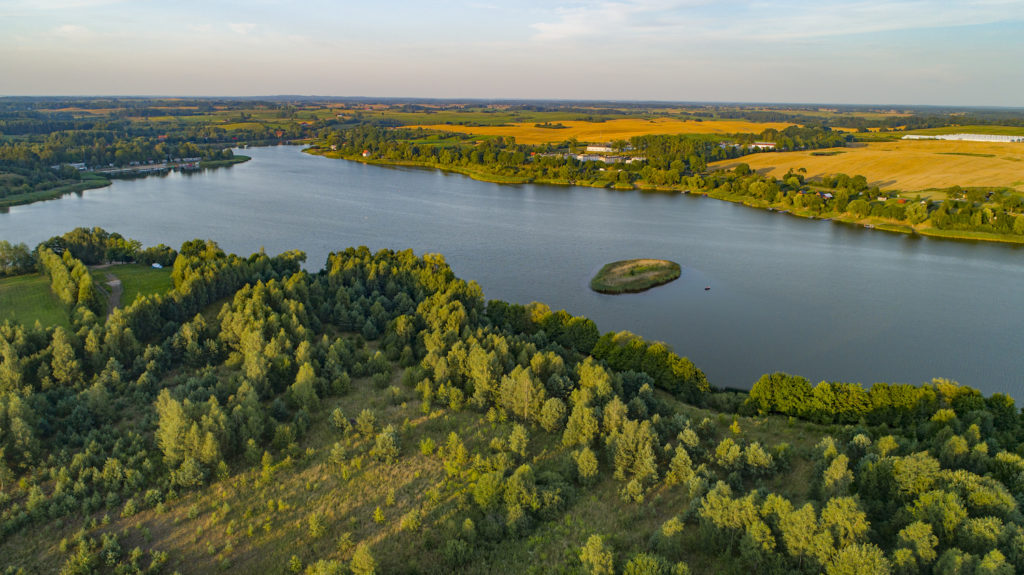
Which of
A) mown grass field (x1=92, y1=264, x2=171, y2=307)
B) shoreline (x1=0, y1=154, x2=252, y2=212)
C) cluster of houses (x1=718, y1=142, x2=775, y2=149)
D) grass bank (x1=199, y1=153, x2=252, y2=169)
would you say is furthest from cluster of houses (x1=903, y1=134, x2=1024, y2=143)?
shoreline (x1=0, y1=154, x2=252, y2=212)

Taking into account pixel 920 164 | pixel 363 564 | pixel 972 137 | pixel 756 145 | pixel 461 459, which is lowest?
pixel 461 459

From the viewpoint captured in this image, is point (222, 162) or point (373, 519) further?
point (222, 162)

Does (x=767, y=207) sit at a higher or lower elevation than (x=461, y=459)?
higher

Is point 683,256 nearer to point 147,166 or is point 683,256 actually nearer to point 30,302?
point 30,302

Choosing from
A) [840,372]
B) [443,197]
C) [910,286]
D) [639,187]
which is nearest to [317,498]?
[840,372]

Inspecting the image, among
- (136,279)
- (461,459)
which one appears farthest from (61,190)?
(461,459)

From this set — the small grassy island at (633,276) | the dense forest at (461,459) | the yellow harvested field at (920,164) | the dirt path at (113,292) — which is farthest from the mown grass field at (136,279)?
the yellow harvested field at (920,164)

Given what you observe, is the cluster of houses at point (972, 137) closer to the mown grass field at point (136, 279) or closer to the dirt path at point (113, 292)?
the mown grass field at point (136, 279)
